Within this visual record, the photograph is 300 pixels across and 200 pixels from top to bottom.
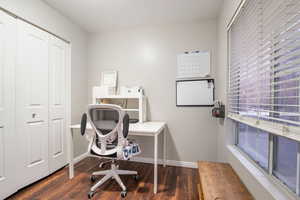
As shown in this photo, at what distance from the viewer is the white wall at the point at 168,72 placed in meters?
2.33

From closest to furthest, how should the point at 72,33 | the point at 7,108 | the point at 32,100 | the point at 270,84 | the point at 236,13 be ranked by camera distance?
the point at 270,84 → the point at 236,13 → the point at 7,108 → the point at 32,100 → the point at 72,33

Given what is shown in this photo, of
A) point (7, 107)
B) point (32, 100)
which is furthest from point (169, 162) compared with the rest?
point (7, 107)

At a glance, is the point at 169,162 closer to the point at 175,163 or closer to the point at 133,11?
the point at 175,163

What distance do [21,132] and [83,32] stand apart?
199 centimetres

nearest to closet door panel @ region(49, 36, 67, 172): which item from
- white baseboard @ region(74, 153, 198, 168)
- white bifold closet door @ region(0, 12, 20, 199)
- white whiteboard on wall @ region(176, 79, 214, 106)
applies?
white baseboard @ region(74, 153, 198, 168)

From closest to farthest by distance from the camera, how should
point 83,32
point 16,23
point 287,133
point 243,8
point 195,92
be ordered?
point 287,133 < point 243,8 < point 16,23 < point 195,92 < point 83,32

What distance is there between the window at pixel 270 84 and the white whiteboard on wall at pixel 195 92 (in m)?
0.74

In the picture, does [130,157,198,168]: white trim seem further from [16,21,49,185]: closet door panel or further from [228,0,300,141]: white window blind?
[16,21,49,185]: closet door panel

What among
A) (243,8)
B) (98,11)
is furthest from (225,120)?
(98,11)

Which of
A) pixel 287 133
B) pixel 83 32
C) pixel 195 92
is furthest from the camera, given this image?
pixel 83 32

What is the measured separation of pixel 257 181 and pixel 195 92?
5.03ft

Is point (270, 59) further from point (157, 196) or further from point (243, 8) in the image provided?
point (157, 196)

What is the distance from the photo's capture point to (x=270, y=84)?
0.89 metres

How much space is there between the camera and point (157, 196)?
167 cm
